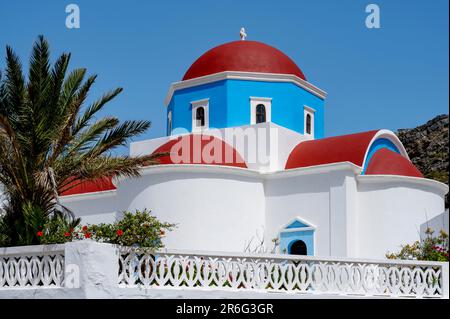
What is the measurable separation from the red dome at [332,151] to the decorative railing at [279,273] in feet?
22.4

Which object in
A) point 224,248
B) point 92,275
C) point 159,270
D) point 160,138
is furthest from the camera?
point 160,138

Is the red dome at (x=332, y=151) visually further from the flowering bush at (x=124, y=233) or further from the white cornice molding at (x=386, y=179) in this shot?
the flowering bush at (x=124, y=233)

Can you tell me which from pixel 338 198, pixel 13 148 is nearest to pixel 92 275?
pixel 13 148

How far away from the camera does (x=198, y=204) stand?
18.6 meters

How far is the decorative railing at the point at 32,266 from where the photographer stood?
1071 centimetres

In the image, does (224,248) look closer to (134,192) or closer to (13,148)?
(134,192)

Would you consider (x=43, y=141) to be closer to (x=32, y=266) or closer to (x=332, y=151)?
(x=32, y=266)

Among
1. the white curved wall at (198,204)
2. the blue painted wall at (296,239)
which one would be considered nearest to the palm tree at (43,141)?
the white curved wall at (198,204)

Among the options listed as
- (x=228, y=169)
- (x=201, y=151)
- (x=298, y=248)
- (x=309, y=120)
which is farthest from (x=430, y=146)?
(x=228, y=169)

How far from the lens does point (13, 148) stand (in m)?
12.1

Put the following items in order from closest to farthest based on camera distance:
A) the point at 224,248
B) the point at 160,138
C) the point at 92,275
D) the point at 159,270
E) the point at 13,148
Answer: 1. the point at 92,275
2. the point at 159,270
3. the point at 13,148
4. the point at 224,248
5. the point at 160,138

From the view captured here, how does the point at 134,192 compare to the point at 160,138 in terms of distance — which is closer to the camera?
the point at 134,192
